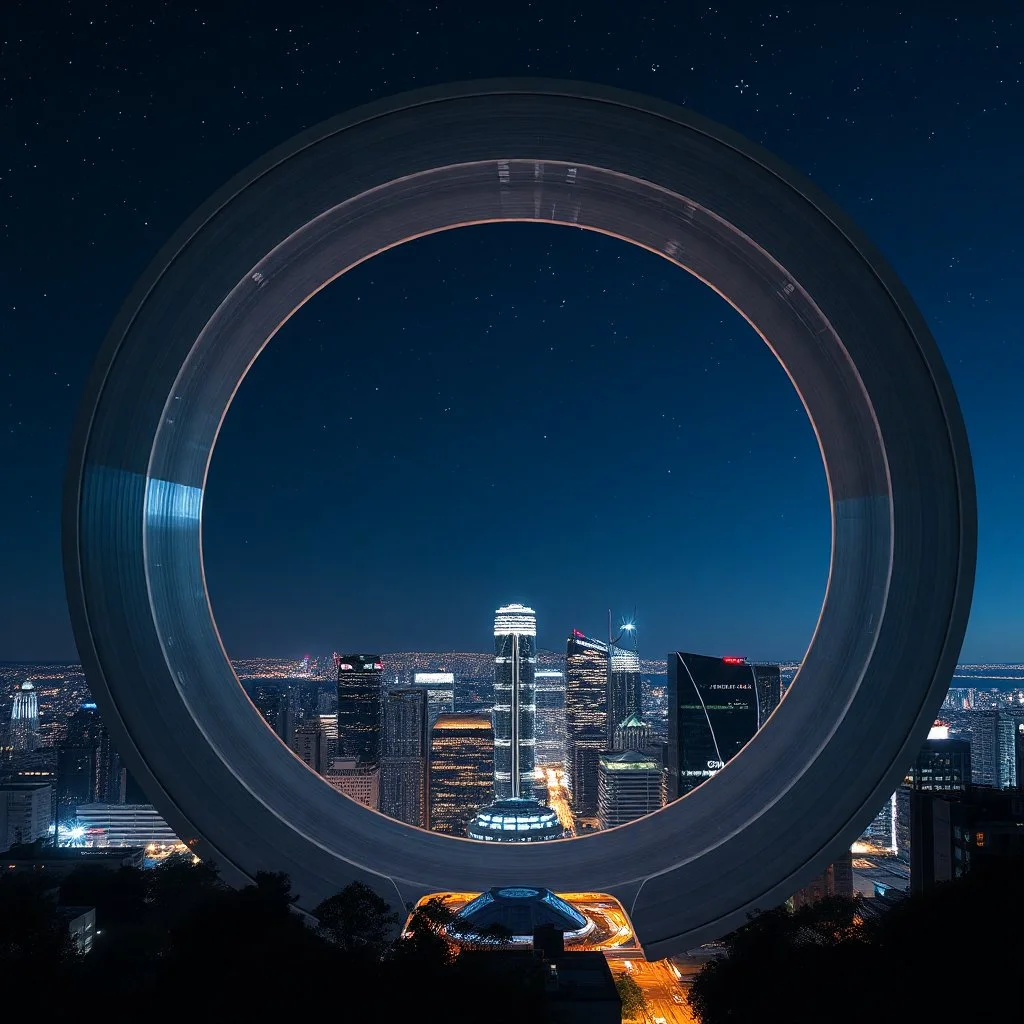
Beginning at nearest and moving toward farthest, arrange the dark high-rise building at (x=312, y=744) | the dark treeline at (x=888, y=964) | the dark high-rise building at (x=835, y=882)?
the dark treeline at (x=888, y=964) → the dark high-rise building at (x=835, y=882) → the dark high-rise building at (x=312, y=744)

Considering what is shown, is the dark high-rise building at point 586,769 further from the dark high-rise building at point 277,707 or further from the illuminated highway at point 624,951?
the illuminated highway at point 624,951

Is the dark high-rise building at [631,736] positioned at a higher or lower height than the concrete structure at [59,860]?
lower

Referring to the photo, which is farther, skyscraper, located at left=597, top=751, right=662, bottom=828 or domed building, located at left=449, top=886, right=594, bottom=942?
skyscraper, located at left=597, top=751, right=662, bottom=828

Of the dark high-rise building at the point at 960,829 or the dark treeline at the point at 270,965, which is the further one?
the dark high-rise building at the point at 960,829

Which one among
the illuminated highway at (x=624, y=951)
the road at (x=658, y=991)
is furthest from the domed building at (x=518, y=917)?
the road at (x=658, y=991)

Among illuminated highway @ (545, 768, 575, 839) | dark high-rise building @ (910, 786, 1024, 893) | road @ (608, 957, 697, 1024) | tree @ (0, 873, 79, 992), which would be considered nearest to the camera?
tree @ (0, 873, 79, 992)

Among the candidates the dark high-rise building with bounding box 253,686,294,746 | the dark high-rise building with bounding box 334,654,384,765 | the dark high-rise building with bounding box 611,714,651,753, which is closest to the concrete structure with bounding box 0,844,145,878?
the dark high-rise building with bounding box 253,686,294,746

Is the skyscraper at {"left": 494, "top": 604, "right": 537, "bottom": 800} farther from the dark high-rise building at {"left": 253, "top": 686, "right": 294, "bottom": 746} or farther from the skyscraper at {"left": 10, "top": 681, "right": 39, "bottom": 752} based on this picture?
the skyscraper at {"left": 10, "top": 681, "right": 39, "bottom": 752}

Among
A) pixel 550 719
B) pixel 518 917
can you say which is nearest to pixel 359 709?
pixel 550 719
